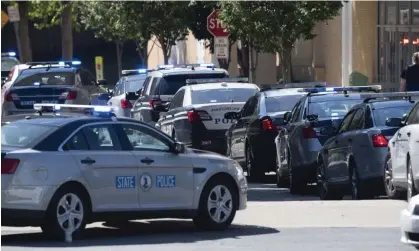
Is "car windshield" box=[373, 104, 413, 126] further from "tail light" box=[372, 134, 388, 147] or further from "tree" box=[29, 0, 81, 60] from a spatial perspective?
"tree" box=[29, 0, 81, 60]

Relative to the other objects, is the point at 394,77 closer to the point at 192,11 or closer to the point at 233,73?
the point at 192,11

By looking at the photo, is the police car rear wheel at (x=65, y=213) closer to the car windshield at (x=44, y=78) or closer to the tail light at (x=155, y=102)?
the tail light at (x=155, y=102)

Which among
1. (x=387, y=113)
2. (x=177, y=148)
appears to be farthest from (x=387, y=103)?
(x=177, y=148)

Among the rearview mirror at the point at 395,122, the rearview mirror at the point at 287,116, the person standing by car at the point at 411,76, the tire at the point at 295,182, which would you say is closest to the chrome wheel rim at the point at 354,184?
the rearview mirror at the point at 395,122

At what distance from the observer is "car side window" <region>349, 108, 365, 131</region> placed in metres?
17.9

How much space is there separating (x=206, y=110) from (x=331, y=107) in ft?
12.6

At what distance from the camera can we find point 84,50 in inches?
2862

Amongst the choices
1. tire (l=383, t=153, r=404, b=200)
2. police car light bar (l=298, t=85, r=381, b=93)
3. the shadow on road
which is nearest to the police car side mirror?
the shadow on road

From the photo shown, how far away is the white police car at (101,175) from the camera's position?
13219mm

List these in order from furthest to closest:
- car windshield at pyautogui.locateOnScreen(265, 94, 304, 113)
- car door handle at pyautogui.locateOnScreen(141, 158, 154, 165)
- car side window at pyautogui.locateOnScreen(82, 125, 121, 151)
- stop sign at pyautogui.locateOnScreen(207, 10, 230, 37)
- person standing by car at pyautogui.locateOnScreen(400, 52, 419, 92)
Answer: stop sign at pyautogui.locateOnScreen(207, 10, 230, 37), person standing by car at pyautogui.locateOnScreen(400, 52, 419, 92), car windshield at pyautogui.locateOnScreen(265, 94, 304, 113), car door handle at pyautogui.locateOnScreen(141, 158, 154, 165), car side window at pyautogui.locateOnScreen(82, 125, 121, 151)

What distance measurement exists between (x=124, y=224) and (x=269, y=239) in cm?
261

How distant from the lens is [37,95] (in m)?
29.3

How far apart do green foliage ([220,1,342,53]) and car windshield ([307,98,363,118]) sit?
8.52 metres

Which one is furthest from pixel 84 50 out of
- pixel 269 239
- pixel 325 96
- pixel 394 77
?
pixel 269 239
